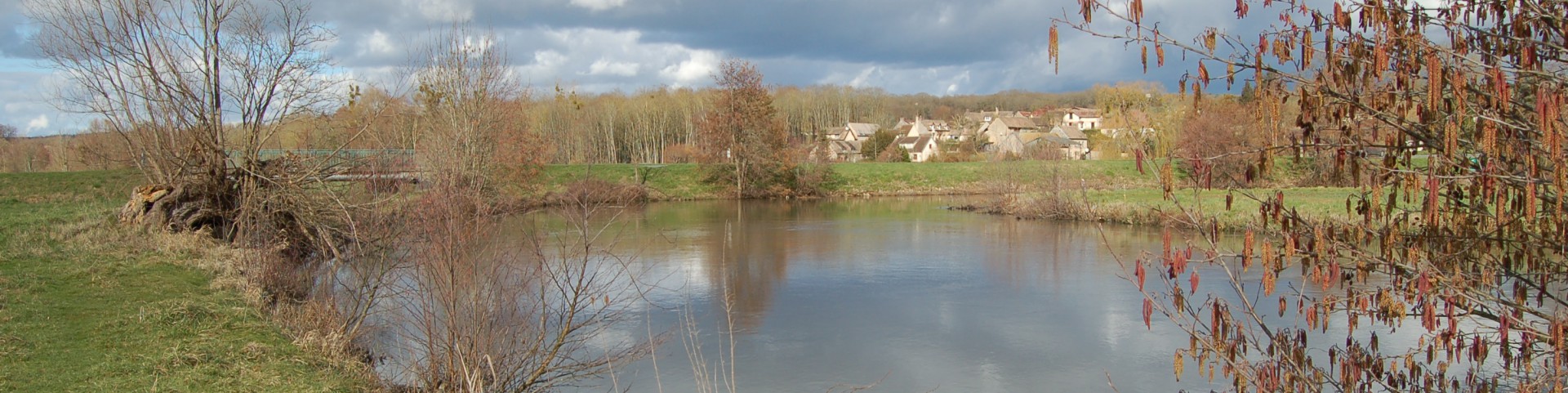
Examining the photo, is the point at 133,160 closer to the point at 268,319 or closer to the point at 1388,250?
the point at 268,319

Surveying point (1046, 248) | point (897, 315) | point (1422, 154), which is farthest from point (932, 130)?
point (1422, 154)

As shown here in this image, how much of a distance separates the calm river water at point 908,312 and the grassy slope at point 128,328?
2.54 meters

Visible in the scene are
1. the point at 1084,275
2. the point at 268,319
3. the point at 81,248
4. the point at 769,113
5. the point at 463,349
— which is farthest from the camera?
the point at 769,113

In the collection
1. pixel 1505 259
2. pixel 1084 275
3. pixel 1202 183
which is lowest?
pixel 1084 275

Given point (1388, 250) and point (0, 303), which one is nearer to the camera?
point (1388, 250)

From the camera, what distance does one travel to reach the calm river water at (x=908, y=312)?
847cm

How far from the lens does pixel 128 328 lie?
7.57 meters

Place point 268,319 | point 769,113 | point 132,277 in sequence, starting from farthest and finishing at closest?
point 769,113, point 132,277, point 268,319

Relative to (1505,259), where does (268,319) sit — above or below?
below

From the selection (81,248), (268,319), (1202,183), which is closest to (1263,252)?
(1202,183)

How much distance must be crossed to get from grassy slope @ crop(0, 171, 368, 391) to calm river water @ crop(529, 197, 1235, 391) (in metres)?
2.54

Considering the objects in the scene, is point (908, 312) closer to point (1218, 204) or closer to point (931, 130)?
point (1218, 204)

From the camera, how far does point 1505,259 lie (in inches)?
144

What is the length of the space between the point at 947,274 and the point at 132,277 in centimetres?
1035
